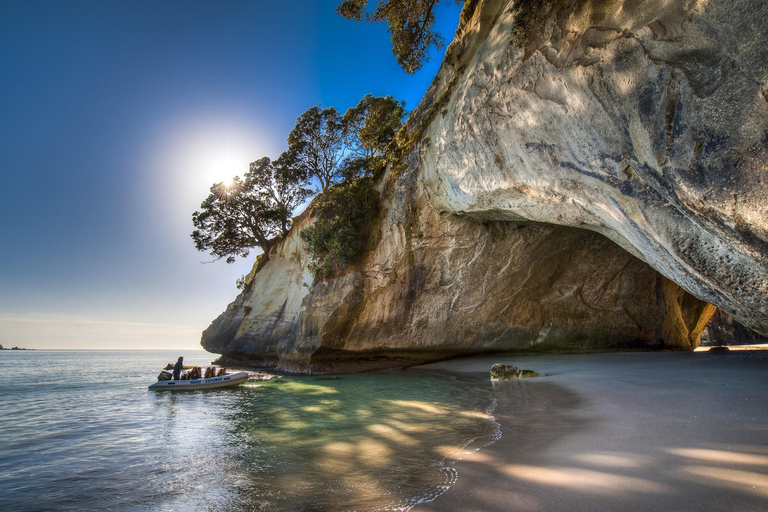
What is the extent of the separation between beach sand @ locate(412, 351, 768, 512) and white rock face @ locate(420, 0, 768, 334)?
6.58 feet

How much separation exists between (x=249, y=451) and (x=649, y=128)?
27.6 ft

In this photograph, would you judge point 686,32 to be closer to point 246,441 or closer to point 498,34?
point 498,34

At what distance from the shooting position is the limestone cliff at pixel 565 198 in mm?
4969

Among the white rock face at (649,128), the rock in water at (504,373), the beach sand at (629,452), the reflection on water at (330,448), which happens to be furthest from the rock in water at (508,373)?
the white rock face at (649,128)

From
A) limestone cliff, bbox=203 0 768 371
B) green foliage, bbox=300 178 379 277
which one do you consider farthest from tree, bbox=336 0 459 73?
green foliage, bbox=300 178 379 277

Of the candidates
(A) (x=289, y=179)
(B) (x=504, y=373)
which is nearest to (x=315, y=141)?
(A) (x=289, y=179)

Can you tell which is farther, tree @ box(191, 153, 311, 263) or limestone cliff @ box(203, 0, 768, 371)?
tree @ box(191, 153, 311, 263)

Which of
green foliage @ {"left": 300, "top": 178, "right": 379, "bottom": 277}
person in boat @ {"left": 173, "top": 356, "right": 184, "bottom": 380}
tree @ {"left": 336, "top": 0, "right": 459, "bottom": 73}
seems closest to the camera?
tree @ {"left": 336, "top": 0, "right": 459, "bottom": 73}

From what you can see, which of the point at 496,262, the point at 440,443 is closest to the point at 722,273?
the point at 440,443

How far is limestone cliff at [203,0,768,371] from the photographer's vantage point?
4.97m

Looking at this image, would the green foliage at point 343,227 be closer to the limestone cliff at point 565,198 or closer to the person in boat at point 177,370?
the limestone cliff at point 565,198

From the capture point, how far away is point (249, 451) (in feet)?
20.8

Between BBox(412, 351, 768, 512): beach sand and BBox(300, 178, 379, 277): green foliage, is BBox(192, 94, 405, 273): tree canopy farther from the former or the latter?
BBox(412, 351, 768, 512): beach sand

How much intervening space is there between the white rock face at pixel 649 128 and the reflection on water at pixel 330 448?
481cm
